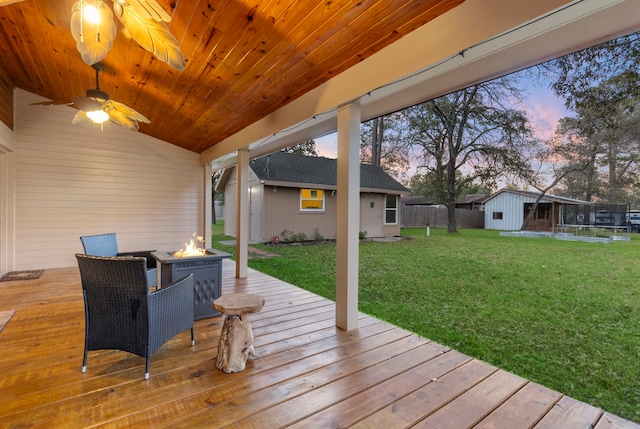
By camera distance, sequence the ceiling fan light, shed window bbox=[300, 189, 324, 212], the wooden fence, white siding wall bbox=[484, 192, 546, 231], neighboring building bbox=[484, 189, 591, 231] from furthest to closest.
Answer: the wooden fence < white siding wall bbox=[484, 192, 546, 231] < neighboring building bbox=[484, 189, 591, 231] < shed window bbox=[300, 189, 324, 212] < the ceiling fan light

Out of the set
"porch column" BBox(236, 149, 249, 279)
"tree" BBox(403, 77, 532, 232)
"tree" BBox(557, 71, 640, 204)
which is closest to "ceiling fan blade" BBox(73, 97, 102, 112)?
"porch column" BBox(236, 149, 249, 279)

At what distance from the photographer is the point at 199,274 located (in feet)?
10.7

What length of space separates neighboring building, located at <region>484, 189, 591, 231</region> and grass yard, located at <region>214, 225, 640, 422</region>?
1160 cm

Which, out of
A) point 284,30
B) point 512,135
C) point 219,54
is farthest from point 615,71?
point 512,135

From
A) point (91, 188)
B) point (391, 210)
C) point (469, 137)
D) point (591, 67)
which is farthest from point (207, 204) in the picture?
point (469, 137)

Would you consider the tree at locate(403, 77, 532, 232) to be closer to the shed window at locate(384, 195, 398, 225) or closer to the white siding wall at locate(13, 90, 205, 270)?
the shed window at locate(384, 195, 398, 225)

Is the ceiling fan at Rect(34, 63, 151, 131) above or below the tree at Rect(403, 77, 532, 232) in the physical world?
below

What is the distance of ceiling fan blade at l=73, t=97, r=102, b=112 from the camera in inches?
127

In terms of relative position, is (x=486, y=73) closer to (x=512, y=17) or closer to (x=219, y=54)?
(x=512, y=17)

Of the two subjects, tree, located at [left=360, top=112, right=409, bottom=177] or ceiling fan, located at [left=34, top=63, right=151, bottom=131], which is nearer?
ceiling fan, located at [left=34, top=63, right=151, bottom=131]

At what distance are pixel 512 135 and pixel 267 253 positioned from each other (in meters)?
11.3

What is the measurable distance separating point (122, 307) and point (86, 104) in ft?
8.22

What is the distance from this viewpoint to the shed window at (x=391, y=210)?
13273mm

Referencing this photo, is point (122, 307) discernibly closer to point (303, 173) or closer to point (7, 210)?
point (7, 210)
